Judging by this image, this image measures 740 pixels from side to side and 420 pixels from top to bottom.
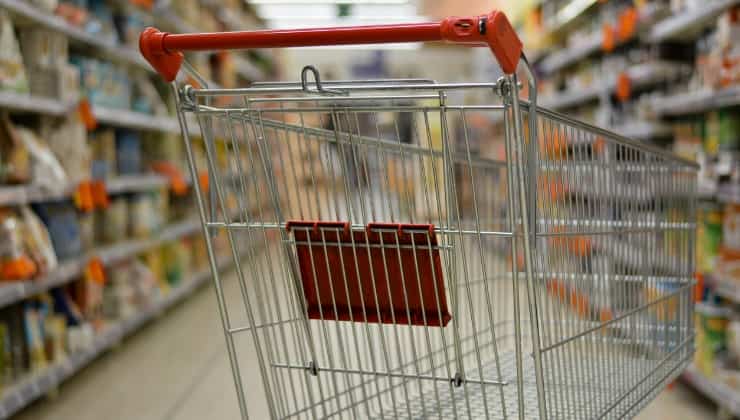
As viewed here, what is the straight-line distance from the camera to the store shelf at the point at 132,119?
334 cm

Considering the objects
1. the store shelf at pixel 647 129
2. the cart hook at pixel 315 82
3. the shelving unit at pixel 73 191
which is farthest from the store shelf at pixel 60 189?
the store shelf at pixel 647 129

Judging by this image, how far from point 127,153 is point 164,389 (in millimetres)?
1475

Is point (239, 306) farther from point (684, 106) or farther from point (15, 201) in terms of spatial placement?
point (684, 106)

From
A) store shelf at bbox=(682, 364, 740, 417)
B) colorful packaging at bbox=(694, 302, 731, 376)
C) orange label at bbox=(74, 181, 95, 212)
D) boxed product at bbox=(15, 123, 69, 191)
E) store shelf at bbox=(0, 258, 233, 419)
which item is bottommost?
store shelf at bbox=(682, 364, 740, 417)

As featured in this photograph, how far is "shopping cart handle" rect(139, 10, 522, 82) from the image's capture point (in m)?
0.94

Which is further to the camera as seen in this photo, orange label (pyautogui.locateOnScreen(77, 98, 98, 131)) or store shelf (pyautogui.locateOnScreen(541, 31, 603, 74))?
store shelf (pyautogui.locateOnScreen(541, 31, 603, 74))

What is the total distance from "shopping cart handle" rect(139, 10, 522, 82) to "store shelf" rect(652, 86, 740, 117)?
189 centimetres

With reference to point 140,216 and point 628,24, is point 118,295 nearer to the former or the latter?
point 140,216

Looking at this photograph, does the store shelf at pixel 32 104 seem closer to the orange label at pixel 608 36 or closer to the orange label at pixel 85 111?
the orange label at pixel 85 111

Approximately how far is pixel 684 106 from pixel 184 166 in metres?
3.36

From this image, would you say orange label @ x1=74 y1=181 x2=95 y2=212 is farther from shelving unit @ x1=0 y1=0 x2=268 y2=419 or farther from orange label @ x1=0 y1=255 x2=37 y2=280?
orange label @ x1=0 y1=255 x2=37 y2=280

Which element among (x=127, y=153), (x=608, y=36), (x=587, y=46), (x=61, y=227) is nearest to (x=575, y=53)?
(x=587, y=46)

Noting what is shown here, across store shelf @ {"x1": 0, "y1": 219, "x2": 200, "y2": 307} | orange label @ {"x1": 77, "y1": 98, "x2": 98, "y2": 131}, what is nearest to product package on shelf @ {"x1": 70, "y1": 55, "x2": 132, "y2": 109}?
orange label @ {"x1": 77, "y1": 98, "x2": 98, "y2": 131}

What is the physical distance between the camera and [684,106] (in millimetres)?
2953
